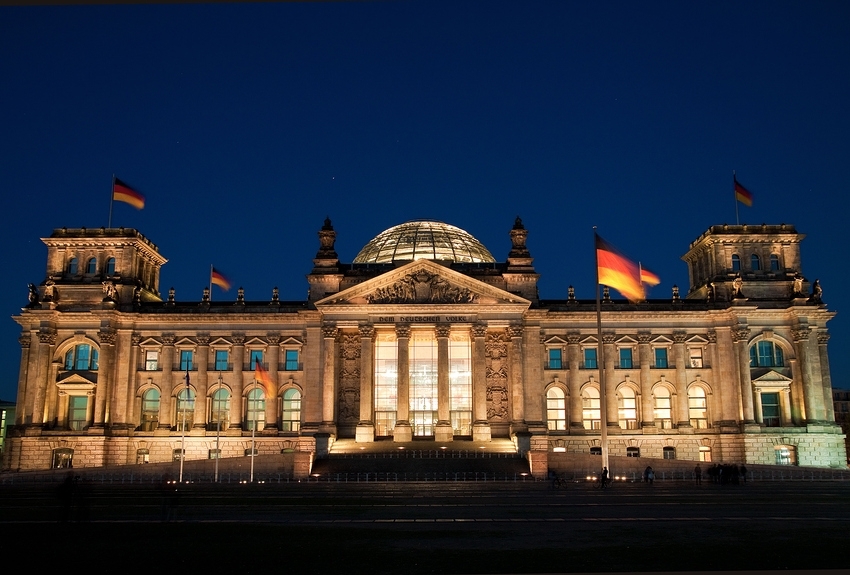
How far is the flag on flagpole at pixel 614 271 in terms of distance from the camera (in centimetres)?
5331

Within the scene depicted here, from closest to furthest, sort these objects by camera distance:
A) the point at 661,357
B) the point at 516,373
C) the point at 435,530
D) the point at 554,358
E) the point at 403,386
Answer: the point at 435,530
the point at 403,386
the point at 516,373
the point at 554,358
the point at 661,357

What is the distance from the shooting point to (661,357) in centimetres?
7944

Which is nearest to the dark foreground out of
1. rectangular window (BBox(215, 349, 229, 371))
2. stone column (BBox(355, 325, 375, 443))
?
stone column (BBox(355, 325, 375, 443))

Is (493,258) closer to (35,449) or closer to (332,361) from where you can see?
(332,361)

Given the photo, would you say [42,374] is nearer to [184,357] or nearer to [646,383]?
[184,357]

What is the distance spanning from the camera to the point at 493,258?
309ft

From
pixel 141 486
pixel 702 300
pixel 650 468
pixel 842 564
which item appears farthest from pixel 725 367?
pixel 842 564

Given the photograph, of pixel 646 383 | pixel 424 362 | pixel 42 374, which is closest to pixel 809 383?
pixel 646 383

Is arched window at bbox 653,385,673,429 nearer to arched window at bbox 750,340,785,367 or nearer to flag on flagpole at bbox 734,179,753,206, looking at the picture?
arched window at bbox 750,340,785,367

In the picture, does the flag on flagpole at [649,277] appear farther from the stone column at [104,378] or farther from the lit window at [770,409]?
the stone column at [104,378]

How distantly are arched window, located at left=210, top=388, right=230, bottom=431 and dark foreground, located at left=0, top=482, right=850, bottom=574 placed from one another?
104 ft

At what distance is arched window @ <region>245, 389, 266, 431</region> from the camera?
7812cm

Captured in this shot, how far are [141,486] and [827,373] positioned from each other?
2391 inches

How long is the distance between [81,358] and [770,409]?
212ft
